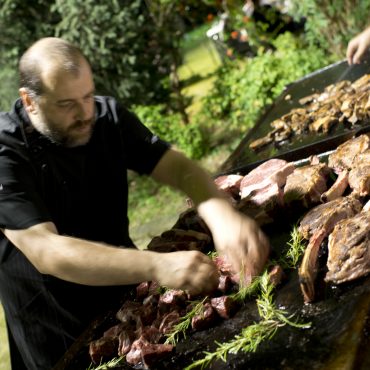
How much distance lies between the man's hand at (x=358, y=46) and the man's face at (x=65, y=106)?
3233 millimetres

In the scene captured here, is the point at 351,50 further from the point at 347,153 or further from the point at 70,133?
the point at 70,133

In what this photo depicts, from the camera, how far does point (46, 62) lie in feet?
8.93

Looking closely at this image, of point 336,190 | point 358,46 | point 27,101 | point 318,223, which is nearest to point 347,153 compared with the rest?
point 336,190

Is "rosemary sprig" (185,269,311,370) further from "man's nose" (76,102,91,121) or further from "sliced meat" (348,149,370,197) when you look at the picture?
"man's nose" (76,102,91,121)

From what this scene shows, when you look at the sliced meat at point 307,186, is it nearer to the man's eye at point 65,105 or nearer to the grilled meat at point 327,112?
the grilled meat at point 327,112

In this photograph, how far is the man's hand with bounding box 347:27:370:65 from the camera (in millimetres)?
4809

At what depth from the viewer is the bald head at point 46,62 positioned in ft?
8.91

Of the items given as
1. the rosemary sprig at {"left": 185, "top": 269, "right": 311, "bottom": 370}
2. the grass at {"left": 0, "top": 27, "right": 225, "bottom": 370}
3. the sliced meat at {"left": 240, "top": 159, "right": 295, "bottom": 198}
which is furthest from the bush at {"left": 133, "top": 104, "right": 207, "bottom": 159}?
the rosemary sprig at {"left": 185, "top": 269, "right": 311, "bottom": 370}

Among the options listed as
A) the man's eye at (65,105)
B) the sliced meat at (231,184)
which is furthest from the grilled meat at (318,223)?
the man's eye at (65,105)

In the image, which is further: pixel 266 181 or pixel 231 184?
pixel 231 184

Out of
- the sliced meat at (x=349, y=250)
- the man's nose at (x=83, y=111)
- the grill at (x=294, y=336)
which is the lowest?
the grill at (x=294, y=336)

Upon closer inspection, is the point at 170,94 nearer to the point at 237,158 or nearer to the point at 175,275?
the point at 237,158

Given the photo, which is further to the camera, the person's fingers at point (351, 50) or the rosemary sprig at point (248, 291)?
the person's fingers at point (351, 50)

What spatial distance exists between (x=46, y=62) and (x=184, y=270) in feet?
4.73
